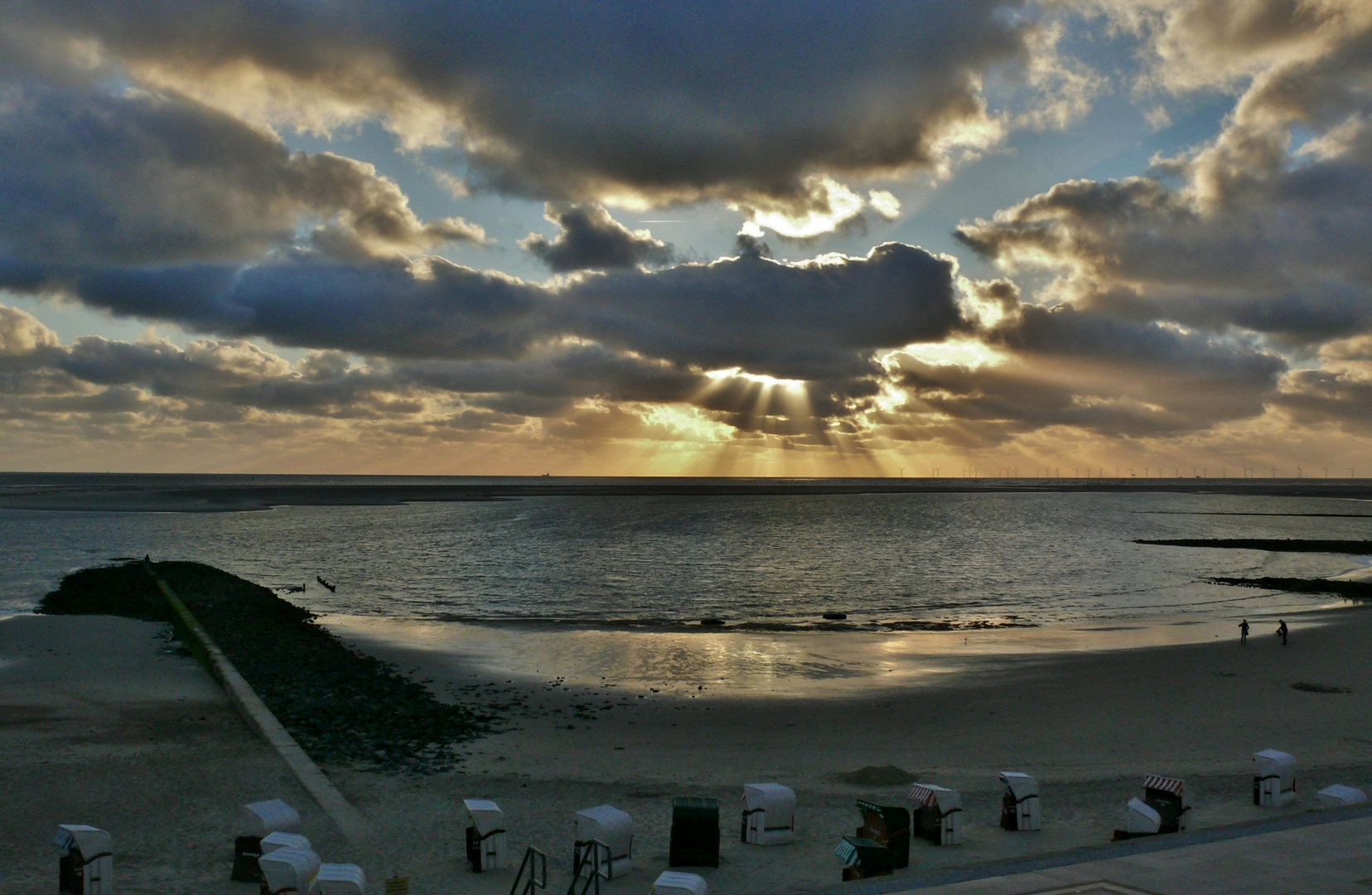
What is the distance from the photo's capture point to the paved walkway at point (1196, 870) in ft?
43.8

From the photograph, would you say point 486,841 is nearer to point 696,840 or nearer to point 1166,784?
point 696,840

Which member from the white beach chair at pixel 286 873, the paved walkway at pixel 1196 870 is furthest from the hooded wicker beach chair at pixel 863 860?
the white beach chair at pixel 286 873

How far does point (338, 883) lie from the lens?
1273cm

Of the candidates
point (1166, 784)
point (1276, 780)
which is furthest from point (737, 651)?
point (1166, 784)

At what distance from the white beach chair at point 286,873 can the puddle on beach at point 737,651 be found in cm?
2032

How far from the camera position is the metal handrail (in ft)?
43.7

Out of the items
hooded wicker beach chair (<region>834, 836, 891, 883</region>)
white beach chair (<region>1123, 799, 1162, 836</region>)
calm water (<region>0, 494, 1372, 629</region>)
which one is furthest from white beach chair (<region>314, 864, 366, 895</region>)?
calm water (<region>0, 494, 1372, 629</region>)

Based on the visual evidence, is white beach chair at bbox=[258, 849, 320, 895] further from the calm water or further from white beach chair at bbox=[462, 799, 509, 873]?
the calm water

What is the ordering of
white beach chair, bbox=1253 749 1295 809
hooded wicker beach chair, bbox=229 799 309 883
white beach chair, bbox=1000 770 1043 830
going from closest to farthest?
hooded wicker beach chair, bbox=229 799 309 883, white beach chair, bbox=1000 770 1043 830, white beach chair, bbox=1253 749 1295 809

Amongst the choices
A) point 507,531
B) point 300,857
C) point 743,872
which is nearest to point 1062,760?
point 743,872

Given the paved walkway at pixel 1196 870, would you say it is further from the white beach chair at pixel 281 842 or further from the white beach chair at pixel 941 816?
the white beach chair at pixel 281 842

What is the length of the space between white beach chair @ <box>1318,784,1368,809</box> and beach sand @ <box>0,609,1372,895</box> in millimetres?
673

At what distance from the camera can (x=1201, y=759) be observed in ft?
78.0

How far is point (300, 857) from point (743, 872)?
7.51 metres
